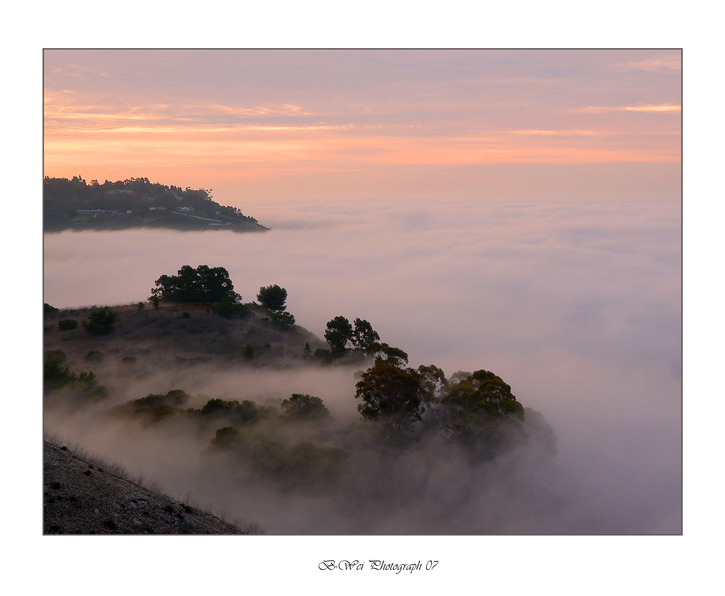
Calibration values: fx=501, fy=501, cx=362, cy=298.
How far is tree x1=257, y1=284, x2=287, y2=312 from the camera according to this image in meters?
42.6

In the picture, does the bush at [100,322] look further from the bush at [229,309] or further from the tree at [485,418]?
the tree at [485,418]

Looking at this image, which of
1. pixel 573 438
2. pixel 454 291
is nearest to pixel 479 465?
pixel 573 438

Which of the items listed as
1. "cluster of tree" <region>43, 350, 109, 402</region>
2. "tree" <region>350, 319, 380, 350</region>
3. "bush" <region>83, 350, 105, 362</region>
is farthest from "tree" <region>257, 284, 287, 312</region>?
"cluster of tree" <region>43, 350, 109, 402</region>

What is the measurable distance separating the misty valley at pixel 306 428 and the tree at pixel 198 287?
11.9 ft

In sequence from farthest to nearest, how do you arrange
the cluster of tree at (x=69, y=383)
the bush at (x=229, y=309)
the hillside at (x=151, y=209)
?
the hillside at (x=151, y=209) < the bush at (x=229, y=309) < the cluster of tree at (x=69, y=383)

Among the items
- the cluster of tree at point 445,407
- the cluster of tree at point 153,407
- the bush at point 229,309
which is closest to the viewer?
the cluster of tree at point 445,407

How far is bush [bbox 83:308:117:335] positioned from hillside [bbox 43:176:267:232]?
129 ft

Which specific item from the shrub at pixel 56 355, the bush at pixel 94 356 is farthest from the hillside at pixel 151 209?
the shrub at pixel 56 355

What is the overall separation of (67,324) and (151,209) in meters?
56.1

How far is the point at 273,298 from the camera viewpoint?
140 ft

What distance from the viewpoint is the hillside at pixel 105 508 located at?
11.9m

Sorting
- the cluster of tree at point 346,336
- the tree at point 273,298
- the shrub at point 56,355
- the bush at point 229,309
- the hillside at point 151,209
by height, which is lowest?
the shrub at point 56,355

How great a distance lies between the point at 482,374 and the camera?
24625mm
